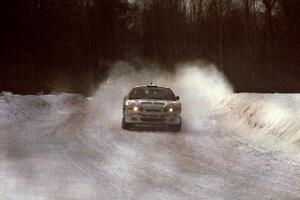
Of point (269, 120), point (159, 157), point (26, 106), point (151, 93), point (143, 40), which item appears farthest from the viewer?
point (143, 40)

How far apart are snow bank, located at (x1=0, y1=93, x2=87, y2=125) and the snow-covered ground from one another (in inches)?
5.6

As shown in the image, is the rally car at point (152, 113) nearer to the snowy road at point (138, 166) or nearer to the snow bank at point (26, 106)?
the snowy road at point (138, 166)

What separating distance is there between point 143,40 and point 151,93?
5792 centimetres

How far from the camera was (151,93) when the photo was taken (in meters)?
18.9

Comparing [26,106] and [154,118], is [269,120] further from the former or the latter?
[26,106]

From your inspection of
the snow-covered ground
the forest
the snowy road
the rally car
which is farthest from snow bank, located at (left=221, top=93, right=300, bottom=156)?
the forest

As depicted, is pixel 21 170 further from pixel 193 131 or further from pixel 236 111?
pixel 236 111

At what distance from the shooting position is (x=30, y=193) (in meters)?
7.71

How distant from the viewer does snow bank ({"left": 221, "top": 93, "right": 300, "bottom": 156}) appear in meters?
13.8

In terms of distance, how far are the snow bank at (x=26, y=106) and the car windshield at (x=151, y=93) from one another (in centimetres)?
525

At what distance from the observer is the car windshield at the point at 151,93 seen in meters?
18.6

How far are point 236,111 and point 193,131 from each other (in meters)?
6.08

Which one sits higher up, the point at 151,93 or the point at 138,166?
the point at 151,93

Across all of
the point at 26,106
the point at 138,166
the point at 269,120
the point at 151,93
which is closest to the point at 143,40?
the point at 26,106
